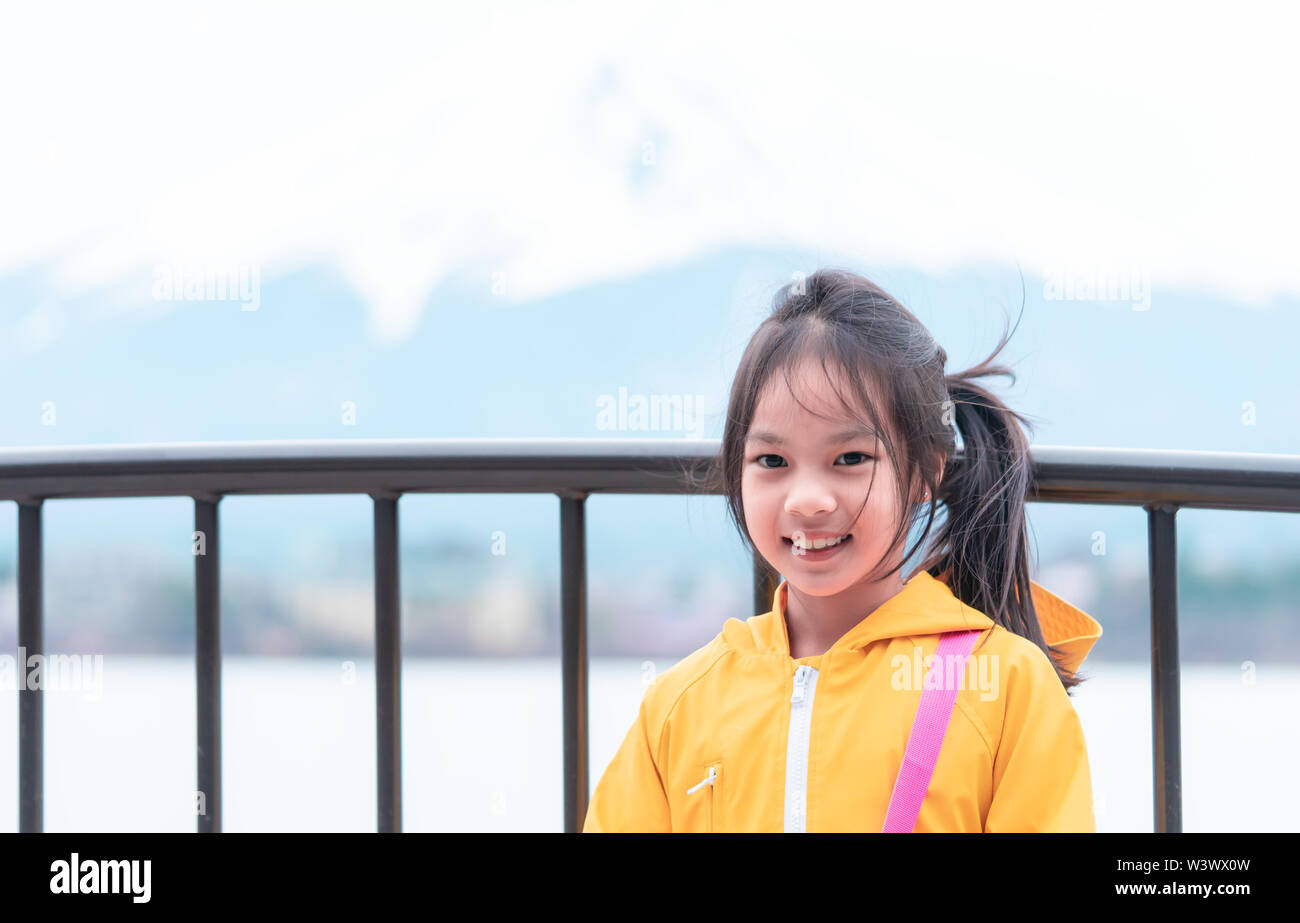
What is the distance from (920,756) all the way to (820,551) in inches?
9.8

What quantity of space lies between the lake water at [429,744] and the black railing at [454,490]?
28mm

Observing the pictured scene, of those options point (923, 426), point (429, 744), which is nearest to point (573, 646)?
point (923, 426)

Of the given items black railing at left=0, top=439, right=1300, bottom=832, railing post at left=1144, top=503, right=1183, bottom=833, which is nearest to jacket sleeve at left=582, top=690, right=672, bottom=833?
black railing at left=0, top=439, right=1300, bottom=832

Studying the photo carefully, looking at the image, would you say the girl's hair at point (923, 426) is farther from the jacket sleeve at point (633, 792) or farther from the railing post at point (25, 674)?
the railing post at point (25, 674)

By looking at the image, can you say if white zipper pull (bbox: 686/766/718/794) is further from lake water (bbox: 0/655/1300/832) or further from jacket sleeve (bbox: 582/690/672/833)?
lake water (bbox: 0/655/1300/832)

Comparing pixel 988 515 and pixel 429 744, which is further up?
pixel 988 515

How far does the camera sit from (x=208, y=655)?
3.93 ft

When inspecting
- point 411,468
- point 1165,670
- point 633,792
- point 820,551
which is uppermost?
point 411,468

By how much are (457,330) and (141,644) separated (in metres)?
3.51

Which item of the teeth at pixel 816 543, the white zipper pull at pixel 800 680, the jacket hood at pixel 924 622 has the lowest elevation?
the white zipper pull at pixel 800 680

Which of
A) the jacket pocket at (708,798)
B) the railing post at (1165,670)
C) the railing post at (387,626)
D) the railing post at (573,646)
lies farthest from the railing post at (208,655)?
the railing post at (1165,670)

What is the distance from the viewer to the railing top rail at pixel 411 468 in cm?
111

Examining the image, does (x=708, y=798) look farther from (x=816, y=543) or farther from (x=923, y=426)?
(x=923, y=426)
